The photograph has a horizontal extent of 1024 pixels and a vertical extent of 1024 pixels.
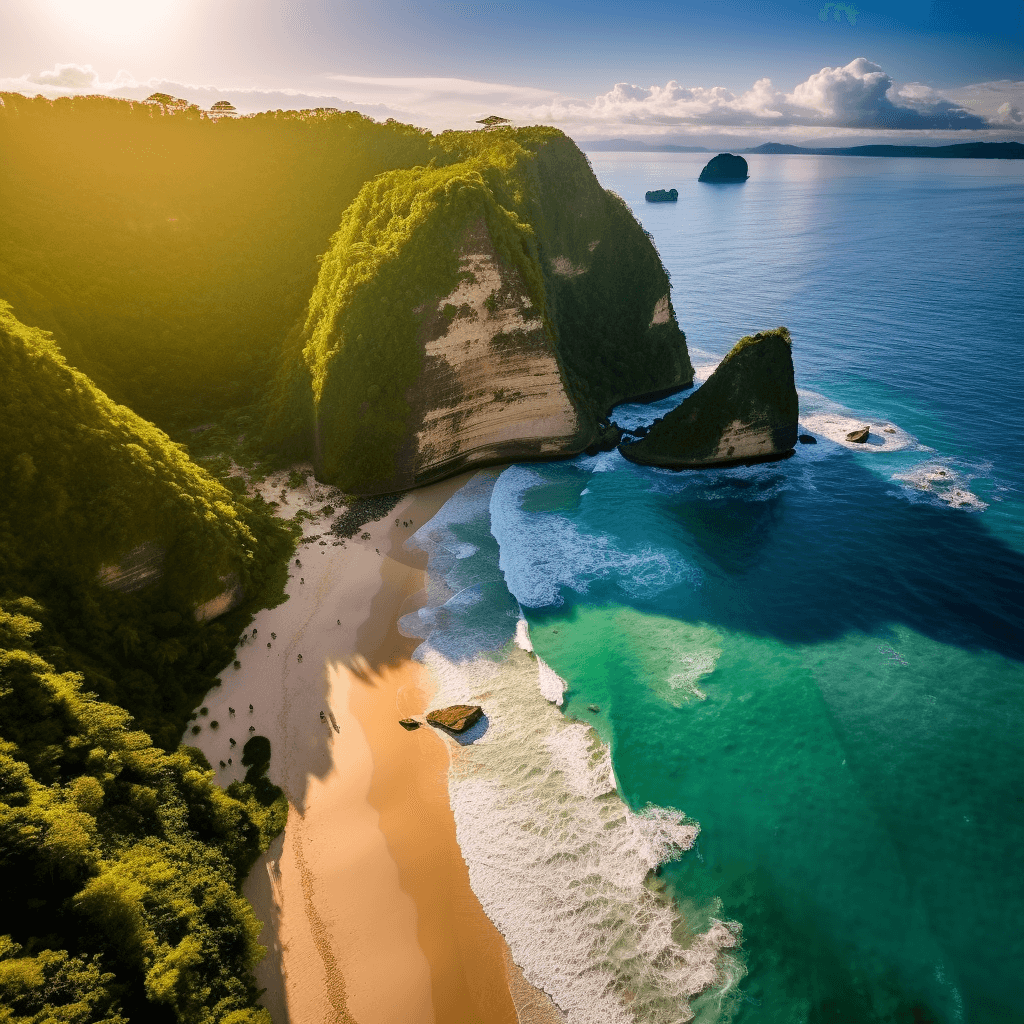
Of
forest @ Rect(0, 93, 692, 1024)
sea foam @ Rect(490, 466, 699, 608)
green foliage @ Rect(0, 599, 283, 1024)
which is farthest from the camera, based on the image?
sea foam @ Rect(490, 466, 699, 608)

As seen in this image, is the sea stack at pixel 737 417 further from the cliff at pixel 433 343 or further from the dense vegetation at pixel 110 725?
the dense vegetation at pixel 110 725

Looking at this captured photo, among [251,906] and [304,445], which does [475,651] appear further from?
[304,445]

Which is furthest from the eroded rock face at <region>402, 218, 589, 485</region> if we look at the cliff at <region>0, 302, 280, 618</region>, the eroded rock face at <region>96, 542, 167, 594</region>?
the eroded rock face at <region>96, 542, 167, 594</region>

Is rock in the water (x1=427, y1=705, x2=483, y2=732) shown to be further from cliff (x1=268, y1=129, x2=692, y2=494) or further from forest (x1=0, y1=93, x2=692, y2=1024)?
cliff (x1=268, y1=129, x2=692, y2=494)

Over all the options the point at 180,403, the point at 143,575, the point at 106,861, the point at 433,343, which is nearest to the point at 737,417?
the point at 433,343

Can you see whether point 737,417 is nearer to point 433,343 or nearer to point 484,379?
point 484,379

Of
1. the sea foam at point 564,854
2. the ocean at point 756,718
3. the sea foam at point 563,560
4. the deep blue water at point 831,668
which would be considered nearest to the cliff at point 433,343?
the ocean at point 756,718
